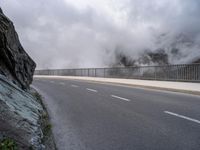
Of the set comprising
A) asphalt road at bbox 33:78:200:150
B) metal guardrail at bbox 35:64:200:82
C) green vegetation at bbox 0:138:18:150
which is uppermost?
metal guardrail at bbox 35:64:200:82

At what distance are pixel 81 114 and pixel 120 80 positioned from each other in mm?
19567

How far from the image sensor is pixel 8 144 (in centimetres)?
422

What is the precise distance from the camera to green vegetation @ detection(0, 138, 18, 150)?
4.12 m

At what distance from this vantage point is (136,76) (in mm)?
26891

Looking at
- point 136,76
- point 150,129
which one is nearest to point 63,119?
point 150,129

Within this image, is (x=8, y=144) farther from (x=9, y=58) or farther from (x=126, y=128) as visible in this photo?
(x=9, y=58)

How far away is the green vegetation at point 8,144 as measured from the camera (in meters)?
4.12

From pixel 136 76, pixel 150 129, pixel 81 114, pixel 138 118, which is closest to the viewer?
pixel 150 129

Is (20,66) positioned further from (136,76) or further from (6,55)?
(136,76)

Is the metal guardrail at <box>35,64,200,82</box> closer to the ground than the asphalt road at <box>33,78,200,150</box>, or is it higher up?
higher up

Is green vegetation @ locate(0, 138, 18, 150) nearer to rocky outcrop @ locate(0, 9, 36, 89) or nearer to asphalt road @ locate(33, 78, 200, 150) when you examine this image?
asphalt road @ locate(33, 78, 200, 150)

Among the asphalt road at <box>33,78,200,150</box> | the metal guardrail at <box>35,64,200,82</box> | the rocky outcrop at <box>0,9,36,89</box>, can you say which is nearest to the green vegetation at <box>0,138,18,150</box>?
the asphalt road at <box>33,78,200,150</box>

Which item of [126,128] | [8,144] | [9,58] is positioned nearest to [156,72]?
[9,58]

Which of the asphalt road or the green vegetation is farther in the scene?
the asphalt road
